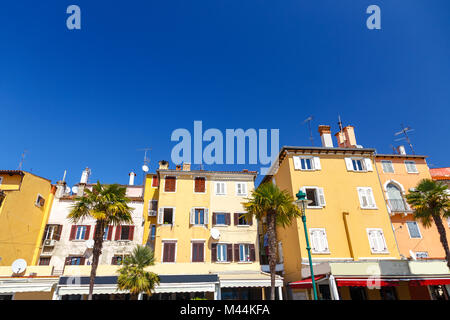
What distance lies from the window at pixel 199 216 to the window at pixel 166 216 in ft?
7.02

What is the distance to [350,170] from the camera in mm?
28141

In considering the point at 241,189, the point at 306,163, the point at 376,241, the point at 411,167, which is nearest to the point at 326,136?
the point at 306,163

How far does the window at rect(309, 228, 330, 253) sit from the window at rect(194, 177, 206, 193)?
12868mm

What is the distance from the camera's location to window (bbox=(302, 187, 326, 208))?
26.2 meters

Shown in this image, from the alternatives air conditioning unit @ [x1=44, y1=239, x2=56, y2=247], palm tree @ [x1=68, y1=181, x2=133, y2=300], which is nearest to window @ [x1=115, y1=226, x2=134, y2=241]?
air conditioning unit @ [x1=44, y1=239, x2=56, y2=247]

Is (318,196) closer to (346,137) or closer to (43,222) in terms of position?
(346,137)

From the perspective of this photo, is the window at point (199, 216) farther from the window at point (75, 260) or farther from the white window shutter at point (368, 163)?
the white window shutter at point (368, 163)

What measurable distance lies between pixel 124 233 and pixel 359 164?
1041 inches

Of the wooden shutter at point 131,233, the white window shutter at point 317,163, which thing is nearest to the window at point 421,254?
the white window shutter at point 317,163

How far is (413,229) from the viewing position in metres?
27.2

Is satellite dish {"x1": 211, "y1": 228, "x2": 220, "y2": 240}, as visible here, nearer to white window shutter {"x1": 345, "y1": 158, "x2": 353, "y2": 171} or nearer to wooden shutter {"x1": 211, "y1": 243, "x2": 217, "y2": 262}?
wooden shutter {"x1": 211, "y1": 243, "x2": 217, "y2": 262}

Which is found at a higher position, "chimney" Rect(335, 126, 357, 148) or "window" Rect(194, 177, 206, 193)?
"chimney" Rect(335, 126, 357, 148)

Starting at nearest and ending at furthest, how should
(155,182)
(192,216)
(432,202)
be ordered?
(432,202) < (192,216) < (155,182)
